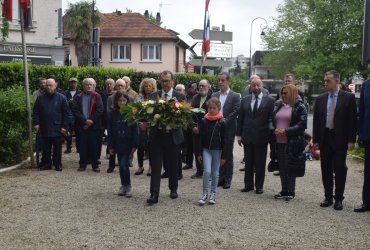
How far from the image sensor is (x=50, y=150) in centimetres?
1105

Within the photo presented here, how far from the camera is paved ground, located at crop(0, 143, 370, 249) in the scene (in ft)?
19.4

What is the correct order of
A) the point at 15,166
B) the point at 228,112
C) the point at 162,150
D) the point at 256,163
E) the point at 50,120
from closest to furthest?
the point at 162,150 < the point at 256,163 < the point at 228,112 < the point at 50,120 < the point at 15,166

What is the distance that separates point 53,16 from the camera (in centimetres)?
3472

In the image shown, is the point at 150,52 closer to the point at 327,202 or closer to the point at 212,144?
the point at 212,144

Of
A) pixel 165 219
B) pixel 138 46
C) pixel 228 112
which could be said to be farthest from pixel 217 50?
pixel 138 46

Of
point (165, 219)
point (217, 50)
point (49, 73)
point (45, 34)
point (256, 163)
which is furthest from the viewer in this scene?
point (45, 34)

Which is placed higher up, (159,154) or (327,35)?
(327,35)

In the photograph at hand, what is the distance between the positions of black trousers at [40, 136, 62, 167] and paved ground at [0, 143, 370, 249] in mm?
1160

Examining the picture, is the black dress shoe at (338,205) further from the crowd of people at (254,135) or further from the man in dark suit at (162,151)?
the man in dark suit at (162,151)

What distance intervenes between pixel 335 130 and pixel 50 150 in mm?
6173

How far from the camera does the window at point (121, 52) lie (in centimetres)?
4991

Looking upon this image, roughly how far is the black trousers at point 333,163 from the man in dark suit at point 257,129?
1.21 m

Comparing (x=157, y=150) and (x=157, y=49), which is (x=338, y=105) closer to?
(x=157, y=150)

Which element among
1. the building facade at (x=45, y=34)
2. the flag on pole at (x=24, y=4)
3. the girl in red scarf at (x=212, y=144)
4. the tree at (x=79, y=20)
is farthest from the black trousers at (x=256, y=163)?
the tree at (x=79, y=20)
